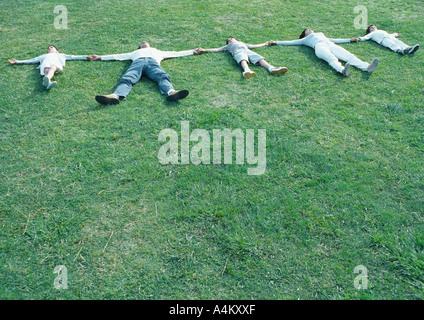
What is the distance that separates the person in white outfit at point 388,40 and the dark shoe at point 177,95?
535 cm

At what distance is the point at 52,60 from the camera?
7.23 metres

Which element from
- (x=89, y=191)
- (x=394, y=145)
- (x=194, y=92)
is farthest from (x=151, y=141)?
(x=394, y=145)

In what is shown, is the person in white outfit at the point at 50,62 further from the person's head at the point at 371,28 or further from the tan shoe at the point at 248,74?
the person's head at the point at 371,28

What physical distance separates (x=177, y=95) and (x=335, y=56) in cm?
415

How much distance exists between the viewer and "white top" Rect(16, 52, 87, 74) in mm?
7145

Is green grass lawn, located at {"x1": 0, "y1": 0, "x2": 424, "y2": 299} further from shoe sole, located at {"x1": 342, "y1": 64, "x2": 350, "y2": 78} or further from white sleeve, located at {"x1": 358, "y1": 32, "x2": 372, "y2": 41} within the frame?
white sleeve, located at {"x1": 358, "y1": 32, "x2": 372, "y2": 41}

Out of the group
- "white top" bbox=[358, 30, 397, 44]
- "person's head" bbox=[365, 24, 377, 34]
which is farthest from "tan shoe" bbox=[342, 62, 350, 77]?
"person's head" bbox=[365, 24, 377, 34]

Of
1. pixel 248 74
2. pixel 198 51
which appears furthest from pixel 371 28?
pixel 198 51

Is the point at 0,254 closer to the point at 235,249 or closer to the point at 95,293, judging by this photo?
the point at 95,293

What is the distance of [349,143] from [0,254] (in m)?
5.13

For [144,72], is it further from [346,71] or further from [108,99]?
[346,71]

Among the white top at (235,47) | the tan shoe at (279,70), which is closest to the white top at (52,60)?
the white top at (235,47)

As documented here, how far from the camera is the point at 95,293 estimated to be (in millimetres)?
3354

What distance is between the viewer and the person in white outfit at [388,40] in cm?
770
